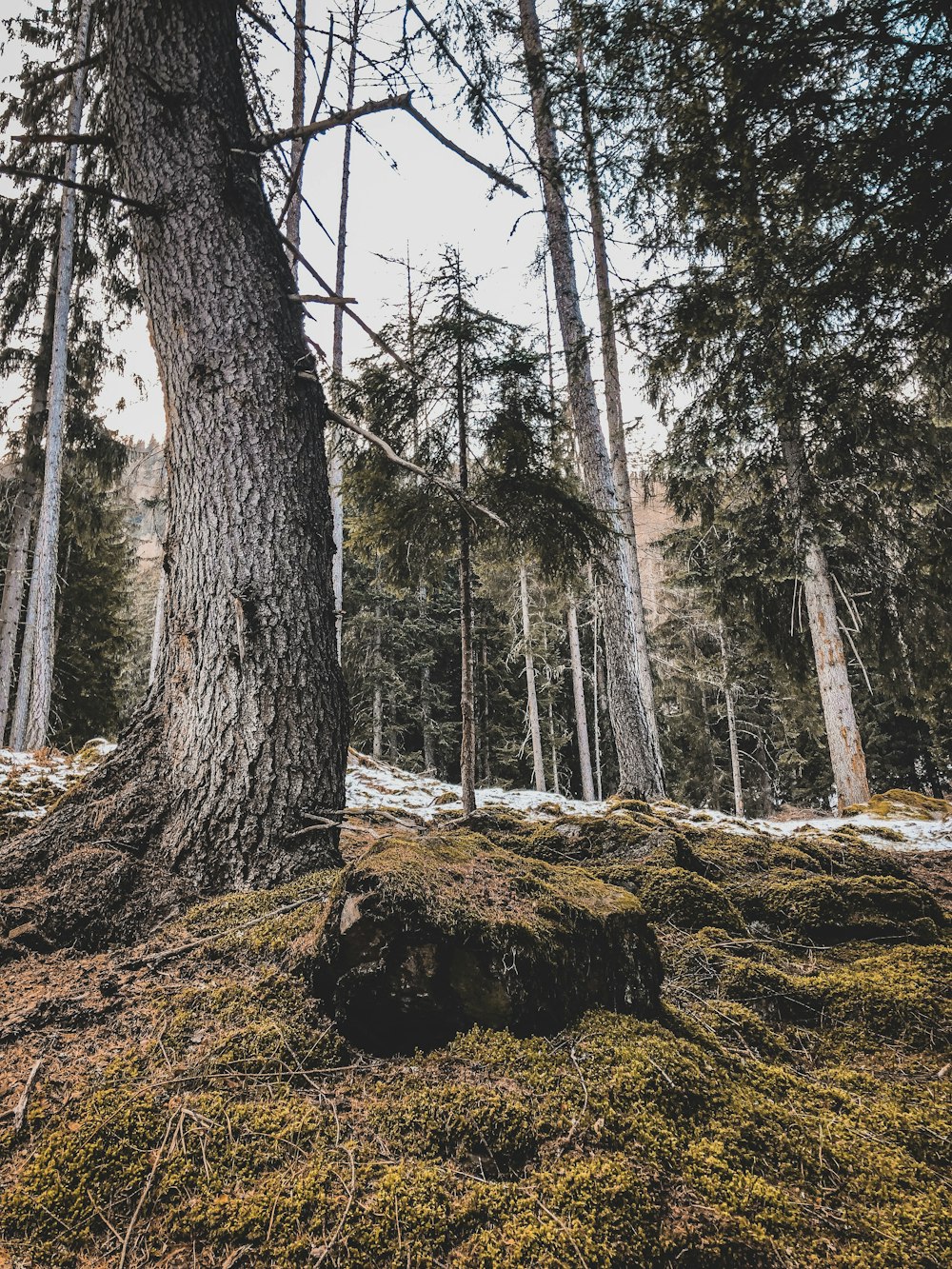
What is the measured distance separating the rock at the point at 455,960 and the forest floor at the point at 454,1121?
2.3 inches

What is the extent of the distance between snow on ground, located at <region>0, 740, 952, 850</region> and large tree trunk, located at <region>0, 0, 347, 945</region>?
210 centimetres

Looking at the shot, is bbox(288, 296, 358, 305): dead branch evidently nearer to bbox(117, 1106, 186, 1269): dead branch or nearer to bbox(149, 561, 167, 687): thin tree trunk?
bbox(149, 561, 167, 687): thin tree trunk

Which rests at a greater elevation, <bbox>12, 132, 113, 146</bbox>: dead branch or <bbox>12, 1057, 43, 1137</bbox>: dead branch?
<bbox>12, 132, 113, 146</bbox>: dead branch

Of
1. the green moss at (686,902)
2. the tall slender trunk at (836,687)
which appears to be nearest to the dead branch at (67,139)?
the green moss at (686,902)

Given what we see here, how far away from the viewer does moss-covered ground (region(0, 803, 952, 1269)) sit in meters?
1.01

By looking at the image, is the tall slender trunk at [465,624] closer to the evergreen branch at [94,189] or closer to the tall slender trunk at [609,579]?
the tall slender trunk at [609,579]

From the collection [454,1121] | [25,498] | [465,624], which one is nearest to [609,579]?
[465,624]

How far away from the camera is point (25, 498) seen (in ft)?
36.3

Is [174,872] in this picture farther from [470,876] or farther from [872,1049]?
[872,1049]

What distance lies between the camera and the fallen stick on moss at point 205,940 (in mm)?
1782

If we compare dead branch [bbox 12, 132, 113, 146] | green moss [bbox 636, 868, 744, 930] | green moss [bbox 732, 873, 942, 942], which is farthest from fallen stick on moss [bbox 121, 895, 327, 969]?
dead branch [bbox 12, 132, 113, 146]

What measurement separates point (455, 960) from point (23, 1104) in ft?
3.14

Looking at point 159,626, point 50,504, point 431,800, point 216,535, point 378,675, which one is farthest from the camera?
point 378,675

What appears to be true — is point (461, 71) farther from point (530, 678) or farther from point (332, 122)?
point (530, 678)
